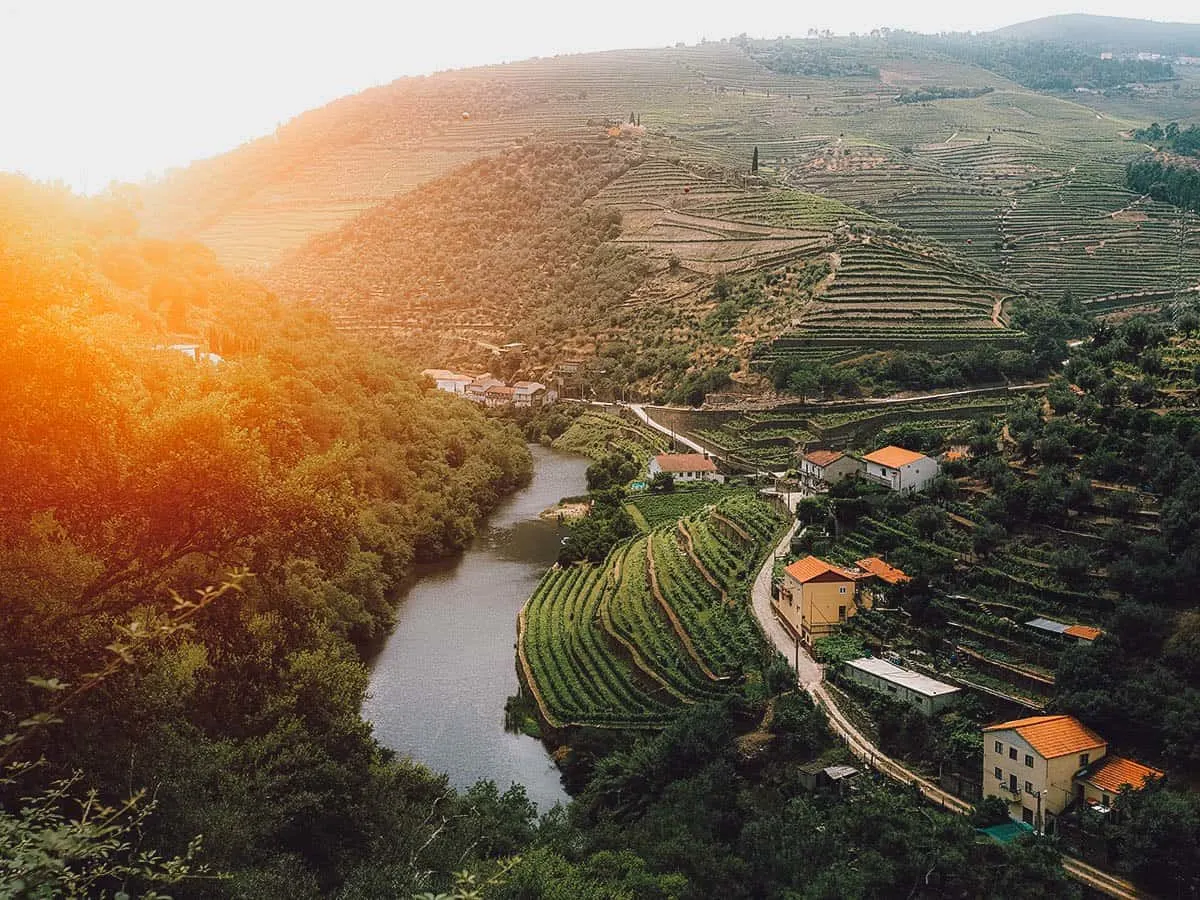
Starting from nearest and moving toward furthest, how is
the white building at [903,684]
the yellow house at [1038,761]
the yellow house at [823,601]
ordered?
the yellow house at [1038,761]
the white building at [903,684]
the yellow house at [823,601]

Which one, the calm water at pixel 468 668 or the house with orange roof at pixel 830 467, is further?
the house with orange roof at pixel 830 467

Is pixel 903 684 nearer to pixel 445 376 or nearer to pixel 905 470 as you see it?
pixel 905 470

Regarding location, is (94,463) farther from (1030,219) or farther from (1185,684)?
(1030,219)

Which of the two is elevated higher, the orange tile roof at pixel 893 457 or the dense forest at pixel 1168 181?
the dense forest at pixel 1168 181

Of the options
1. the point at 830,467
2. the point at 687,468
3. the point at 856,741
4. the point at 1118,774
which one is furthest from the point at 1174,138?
the point at 1118,774

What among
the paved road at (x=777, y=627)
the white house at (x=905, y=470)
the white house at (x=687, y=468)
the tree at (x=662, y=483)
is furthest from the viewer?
the white house at (x=687, y=468)

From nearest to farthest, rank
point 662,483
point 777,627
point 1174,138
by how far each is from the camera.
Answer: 1. point 777,627
2. point 662,483
3. point 1174,138

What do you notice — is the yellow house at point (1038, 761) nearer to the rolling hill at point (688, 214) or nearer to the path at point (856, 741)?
the path at point (856, 741)

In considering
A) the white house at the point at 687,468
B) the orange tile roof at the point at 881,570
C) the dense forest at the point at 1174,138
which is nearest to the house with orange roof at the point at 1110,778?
the orange tile roof at the point at 881,570
